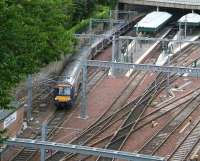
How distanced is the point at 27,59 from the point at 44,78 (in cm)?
1975

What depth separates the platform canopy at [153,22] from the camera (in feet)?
213

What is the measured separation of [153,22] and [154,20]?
4.11 feet

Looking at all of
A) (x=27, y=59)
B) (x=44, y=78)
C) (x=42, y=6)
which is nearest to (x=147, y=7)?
(x=44, y=78)

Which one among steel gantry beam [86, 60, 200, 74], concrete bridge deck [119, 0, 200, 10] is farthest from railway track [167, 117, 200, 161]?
concrete bridge deck [119, 0, 200, 10]

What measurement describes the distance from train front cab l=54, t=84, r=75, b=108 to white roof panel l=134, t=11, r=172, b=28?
25.3m

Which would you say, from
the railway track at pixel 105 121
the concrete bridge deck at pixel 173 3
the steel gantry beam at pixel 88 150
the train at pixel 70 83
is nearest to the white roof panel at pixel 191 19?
the concrete bridge deck at pixel 173 3

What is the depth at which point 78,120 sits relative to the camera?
3944 cm

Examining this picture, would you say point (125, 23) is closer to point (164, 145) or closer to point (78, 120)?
point (78, 120)

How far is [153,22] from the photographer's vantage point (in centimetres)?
6681

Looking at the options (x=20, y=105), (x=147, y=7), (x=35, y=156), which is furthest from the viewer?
(x=147, y=7)

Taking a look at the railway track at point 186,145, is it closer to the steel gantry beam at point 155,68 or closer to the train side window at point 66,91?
the steel gantry beam at point 155,68

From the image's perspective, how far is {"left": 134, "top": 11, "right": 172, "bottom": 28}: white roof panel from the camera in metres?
65.7

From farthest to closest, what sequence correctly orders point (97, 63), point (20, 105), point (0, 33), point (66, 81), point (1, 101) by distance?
point (66, 81), point (97, 63), point (20, 105), point (0, 33), point (1, 101)

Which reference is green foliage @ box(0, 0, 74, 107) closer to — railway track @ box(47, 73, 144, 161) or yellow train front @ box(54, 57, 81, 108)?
yellow train front @ box(54, 57, 81, 108)
